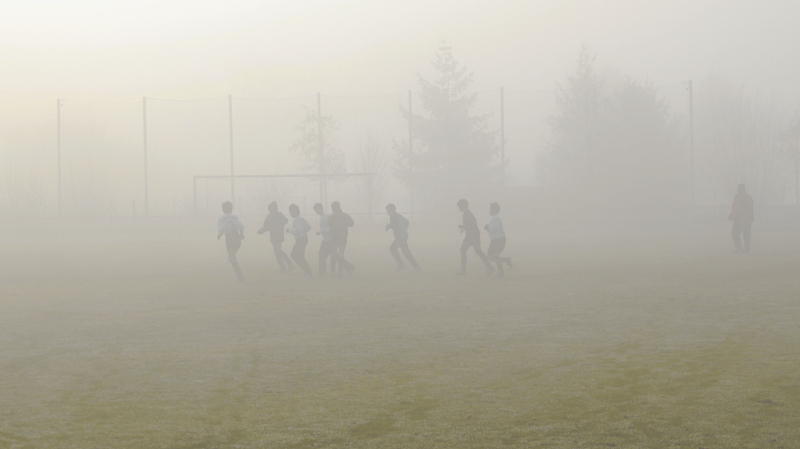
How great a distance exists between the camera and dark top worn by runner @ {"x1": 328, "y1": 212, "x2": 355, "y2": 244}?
17219 mm

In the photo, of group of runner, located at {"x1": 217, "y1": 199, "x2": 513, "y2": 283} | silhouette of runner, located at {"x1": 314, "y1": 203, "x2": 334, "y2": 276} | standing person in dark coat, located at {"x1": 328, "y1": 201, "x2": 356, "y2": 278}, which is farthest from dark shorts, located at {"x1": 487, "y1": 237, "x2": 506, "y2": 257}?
silhouette of runner, located at {"x1": 314, "y1": 203, "x2": 334, "y2": 276}

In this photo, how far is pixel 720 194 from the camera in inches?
2347

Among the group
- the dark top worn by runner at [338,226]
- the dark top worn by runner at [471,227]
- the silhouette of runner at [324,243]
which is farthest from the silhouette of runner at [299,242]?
the dark top worn by runner at [471,227]

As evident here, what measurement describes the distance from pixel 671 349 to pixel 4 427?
6.01m

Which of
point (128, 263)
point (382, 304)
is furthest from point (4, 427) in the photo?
point (128, 263)

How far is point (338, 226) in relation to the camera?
17.4 metres

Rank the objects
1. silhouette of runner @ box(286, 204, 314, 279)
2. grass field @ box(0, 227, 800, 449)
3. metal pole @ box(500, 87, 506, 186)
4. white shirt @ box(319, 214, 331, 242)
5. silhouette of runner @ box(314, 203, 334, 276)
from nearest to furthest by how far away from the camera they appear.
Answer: grass field @ box(0, 227, 800, 449) < silhouette of runner @ box(286, 204, 314, 279) < silhouette of runner @ box(314, 203, 334, 276) < white shirt @ box(319, 214, 331, 242) < metal pole @ box(500, 87, 506, 186)

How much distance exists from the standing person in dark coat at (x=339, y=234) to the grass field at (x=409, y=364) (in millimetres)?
1743

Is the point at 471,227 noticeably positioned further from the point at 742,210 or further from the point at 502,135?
the point at 502,135

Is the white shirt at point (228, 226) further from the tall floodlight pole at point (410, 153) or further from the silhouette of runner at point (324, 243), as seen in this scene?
the tall floodlight pole at point (410, 153)

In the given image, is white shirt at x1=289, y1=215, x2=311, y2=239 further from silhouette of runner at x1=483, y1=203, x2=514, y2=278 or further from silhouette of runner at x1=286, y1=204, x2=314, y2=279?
silhouette of runner at x1=483, y1=203, x2=514, y2=278

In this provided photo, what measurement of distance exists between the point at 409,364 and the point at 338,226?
33.6ft

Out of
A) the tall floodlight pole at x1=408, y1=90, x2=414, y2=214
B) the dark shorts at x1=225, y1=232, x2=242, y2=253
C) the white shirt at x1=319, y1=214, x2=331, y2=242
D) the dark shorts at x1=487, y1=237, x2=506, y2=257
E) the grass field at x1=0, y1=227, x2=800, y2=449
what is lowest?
the grass field at x1=0, y1=227, x2=800, y2=449

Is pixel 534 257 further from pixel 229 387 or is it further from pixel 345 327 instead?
pixel 229 387
